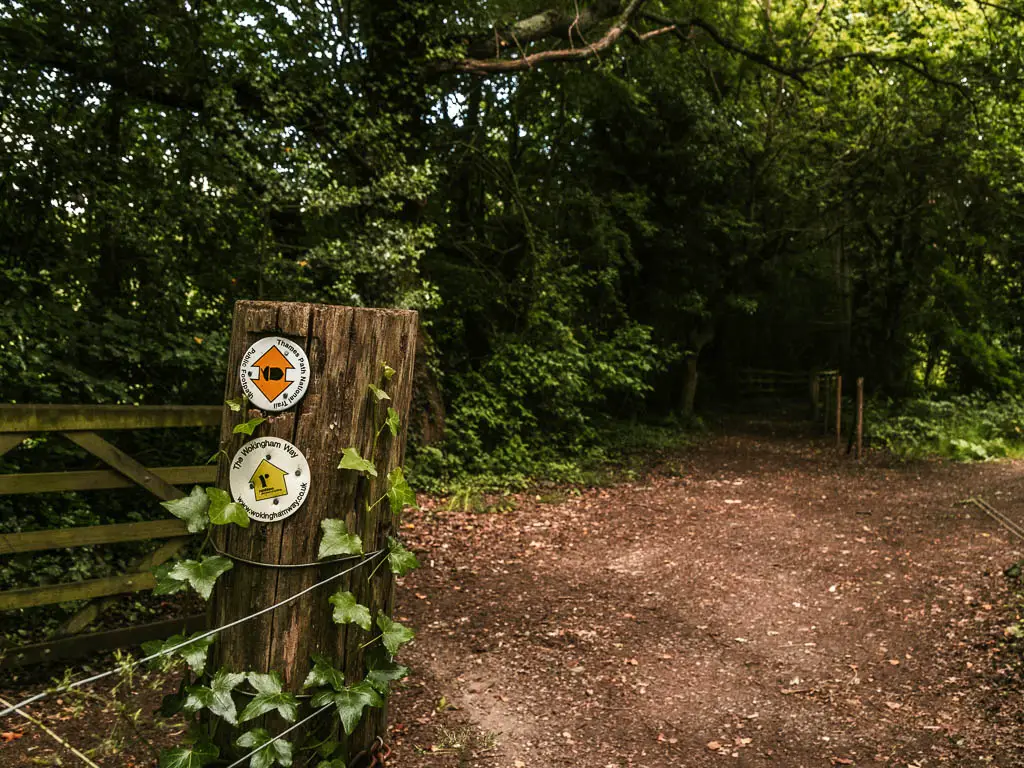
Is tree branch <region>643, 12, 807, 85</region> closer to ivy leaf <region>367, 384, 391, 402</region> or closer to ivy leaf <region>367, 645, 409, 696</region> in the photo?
ivy leaf <region>367, 384, 391, 402</region>

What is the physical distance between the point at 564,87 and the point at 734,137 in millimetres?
3758

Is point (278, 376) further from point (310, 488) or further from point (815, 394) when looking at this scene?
point (815, 394)

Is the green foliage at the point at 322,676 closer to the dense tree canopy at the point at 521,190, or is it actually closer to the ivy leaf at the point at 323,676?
the ivy leaf at the point at 323,676

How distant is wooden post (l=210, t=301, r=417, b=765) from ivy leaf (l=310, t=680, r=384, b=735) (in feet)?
0.26

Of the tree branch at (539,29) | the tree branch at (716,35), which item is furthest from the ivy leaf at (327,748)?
the tree branch at (716,35)

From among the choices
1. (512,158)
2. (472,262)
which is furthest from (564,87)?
(472,262)

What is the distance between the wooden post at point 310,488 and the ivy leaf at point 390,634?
0.13 metres

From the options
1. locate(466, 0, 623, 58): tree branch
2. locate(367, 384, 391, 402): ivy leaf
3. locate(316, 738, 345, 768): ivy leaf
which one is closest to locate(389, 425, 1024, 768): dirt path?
locate(316, 738, 345, 768): ivy leaf

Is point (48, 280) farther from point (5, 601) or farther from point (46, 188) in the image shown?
point (5, 601)

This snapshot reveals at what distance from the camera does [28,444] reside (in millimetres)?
5438

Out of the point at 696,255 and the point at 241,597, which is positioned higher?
the point at 696,255

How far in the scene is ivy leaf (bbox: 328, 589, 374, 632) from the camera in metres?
2.43

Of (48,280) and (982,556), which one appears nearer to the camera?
(48,280)

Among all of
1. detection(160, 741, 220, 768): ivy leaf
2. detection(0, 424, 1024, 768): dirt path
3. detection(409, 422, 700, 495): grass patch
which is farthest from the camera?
detection(409, 422, 700, 495): grass patch
